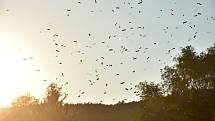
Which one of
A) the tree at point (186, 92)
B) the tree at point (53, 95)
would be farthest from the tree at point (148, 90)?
the tree at point (53, 95)

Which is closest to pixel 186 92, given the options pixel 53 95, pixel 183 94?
pixel 183 94

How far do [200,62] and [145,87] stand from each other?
45.4ft

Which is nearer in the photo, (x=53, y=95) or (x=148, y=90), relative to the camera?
(x=53, y=95)

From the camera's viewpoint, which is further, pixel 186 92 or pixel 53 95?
pixel 186 92

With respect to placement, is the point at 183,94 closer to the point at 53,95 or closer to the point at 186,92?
the point at 186,92

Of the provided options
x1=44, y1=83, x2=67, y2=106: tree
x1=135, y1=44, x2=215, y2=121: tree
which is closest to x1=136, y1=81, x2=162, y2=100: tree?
x1=135, y1=44, x2=215, y2=121: tree

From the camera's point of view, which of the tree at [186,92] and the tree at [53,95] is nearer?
the tree at [53,95]

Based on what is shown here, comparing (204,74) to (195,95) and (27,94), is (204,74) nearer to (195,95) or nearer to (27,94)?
(195,95)

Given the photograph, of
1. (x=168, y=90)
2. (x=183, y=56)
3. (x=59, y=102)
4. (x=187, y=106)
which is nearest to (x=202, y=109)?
(x=187, y=106)

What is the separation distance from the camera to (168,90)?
272ft

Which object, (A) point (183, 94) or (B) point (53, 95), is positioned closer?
(B) point (53, 95)

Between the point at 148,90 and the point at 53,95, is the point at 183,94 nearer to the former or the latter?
the point at 148,90

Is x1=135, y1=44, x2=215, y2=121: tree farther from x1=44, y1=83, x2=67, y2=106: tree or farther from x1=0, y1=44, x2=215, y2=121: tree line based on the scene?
x1=44, y1=83, x2=67, y2=106: tree

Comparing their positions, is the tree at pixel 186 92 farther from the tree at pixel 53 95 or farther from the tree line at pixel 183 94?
the tree at pixel 53 95
